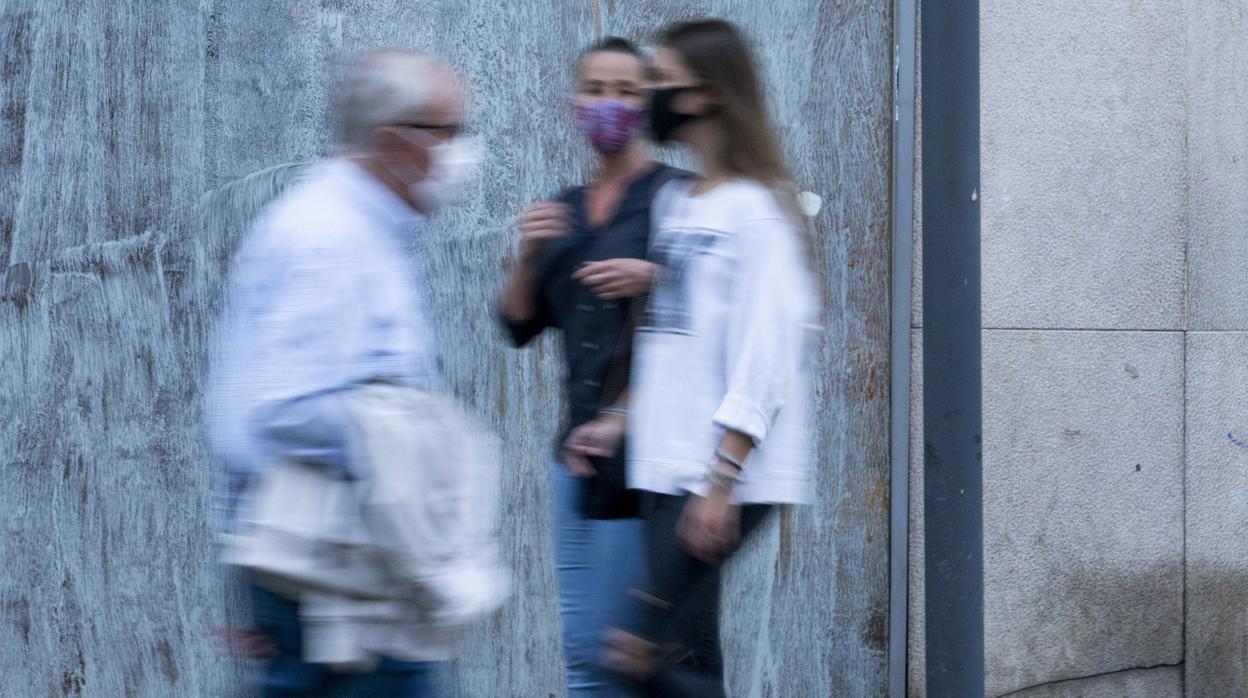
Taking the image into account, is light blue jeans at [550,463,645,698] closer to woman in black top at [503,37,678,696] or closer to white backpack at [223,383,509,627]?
woman in black top at [503,37,678,696]

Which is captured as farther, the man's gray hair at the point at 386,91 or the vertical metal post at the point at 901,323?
the vertical metal post at the point at 901,323

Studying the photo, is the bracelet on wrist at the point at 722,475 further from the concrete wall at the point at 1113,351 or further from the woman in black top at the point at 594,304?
the concrete wall at the point at 1113,351

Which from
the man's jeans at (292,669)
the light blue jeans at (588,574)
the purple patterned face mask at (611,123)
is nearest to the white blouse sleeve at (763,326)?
the light blue jeans at (588,574)

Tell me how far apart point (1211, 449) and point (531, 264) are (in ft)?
11.3

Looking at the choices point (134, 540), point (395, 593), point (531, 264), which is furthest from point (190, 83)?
point (395, 593)

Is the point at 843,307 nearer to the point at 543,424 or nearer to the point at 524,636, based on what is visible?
the point at 543,424

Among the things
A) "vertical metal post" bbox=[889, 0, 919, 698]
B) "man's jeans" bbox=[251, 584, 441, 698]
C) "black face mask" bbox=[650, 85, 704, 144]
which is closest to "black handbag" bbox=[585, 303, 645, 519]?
"black face mask" bbox=[650, 85, 704, 144]

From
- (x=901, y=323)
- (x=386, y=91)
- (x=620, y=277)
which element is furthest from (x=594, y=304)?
(x=901, y=323)

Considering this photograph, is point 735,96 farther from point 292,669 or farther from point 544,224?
point 292,669

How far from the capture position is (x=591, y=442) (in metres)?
3.09

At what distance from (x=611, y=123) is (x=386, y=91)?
77cm

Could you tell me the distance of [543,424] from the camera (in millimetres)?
4777

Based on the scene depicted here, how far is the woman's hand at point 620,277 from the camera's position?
3055 millimetres

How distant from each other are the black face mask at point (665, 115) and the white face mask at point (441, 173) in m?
0.49
